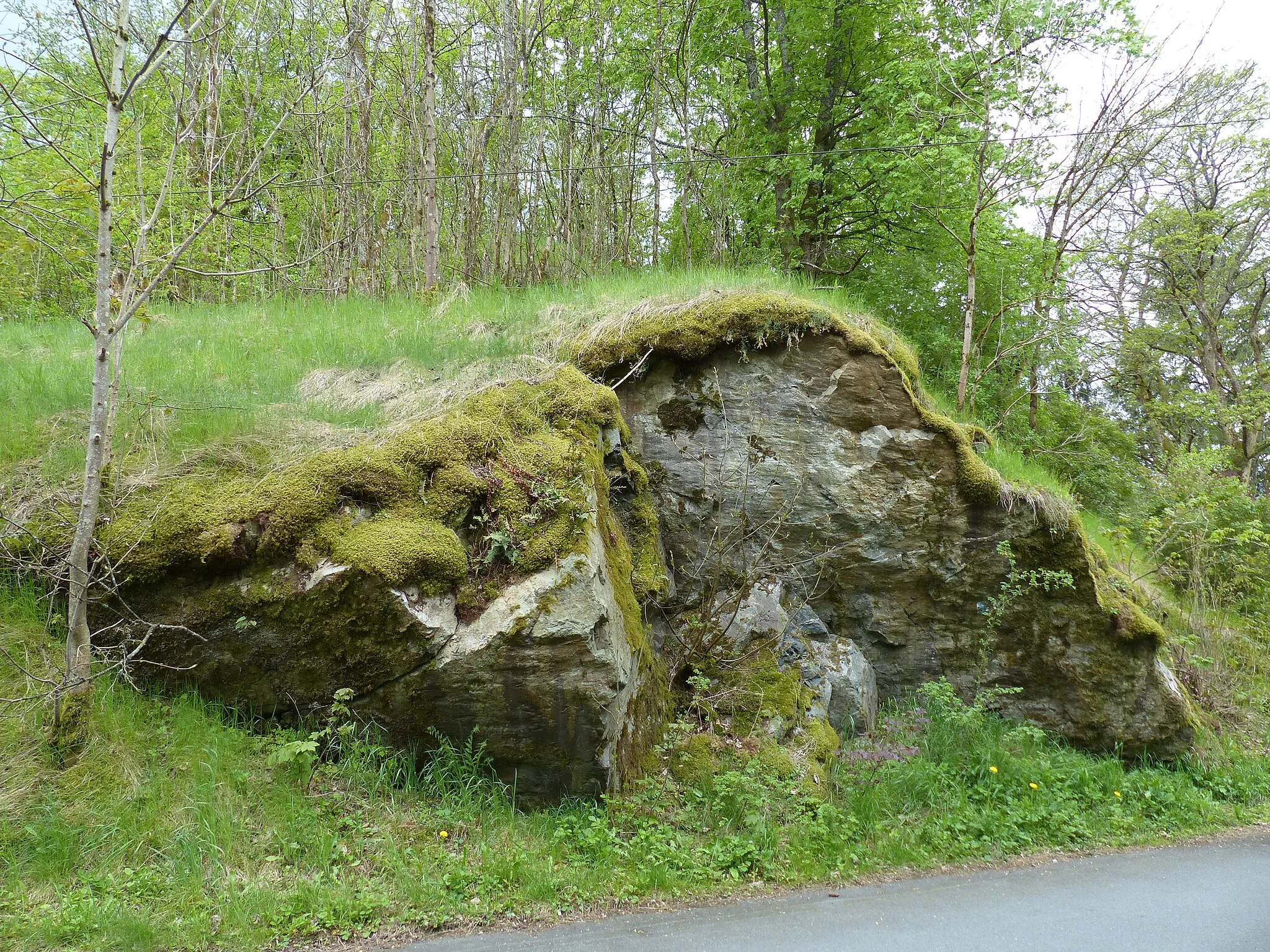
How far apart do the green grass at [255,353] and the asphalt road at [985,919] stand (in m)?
3.74

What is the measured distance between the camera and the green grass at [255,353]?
4664mm

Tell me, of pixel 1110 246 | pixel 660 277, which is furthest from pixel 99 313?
pixel 1110 246

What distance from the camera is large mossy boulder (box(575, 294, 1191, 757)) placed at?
6.21 m

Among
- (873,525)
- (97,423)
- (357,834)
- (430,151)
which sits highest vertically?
(430,151)

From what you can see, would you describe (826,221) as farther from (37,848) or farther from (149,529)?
(37,848)

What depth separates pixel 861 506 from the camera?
630 cm

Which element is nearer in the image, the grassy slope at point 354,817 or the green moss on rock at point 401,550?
the grassy slope at point 354,817

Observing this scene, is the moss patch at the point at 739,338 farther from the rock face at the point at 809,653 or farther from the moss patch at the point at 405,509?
the rock face at the point at 809,653

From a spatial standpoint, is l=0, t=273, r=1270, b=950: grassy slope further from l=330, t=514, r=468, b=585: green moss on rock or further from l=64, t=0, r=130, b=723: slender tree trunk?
l=330, t=514, r=468, b=585: green moss on rock

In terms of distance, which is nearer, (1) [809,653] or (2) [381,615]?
(2) [381,615]

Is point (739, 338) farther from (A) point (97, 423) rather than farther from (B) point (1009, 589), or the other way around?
(A) point (97, 423)

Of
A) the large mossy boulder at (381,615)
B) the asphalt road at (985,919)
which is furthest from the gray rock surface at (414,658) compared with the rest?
the asphalt road at (985,919)

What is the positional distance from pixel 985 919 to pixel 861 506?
132 inches

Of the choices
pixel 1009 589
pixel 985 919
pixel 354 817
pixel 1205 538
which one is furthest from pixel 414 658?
pixel 1205 538
